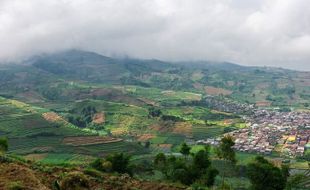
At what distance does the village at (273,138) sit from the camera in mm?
135375

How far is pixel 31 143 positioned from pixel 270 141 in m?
82.7

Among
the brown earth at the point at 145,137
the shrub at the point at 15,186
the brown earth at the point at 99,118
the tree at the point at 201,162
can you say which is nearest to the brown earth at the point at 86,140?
the brown earth at the point at 145,137

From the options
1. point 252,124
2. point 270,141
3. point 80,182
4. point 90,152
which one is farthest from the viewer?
point 252,124

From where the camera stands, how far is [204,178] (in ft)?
171

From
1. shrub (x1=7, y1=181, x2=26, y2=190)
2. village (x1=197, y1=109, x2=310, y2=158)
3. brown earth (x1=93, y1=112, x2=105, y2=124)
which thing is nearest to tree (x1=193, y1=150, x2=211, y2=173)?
shrub (x1=7, y1=181, x2=26, y2=190)

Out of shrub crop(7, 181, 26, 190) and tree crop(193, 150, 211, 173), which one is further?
tree crop(193, 150, 211, 173)

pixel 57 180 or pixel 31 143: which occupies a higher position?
pixel 57 180

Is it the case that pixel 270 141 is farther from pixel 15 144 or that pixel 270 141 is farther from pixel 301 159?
pixel 15 144

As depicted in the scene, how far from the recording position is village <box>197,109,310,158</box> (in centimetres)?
13538

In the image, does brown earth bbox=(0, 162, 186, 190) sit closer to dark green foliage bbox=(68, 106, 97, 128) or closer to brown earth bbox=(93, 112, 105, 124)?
dark green foliage bbox=(68, 106, 97, 128)

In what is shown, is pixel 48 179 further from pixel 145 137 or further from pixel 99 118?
pixel 99 118

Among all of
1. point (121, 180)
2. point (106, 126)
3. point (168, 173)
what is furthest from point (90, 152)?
point (121, 180)

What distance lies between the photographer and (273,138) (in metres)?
157

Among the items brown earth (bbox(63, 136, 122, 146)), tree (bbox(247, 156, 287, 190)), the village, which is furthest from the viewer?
the village
